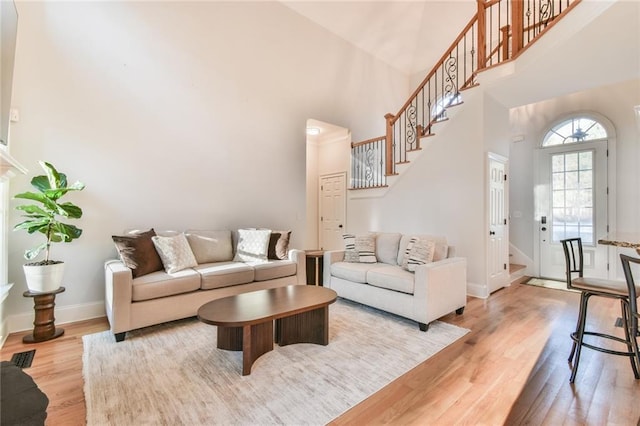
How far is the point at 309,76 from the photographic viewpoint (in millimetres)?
5309

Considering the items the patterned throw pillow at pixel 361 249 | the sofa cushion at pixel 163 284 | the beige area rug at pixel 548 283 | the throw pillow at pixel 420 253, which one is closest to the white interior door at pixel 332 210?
the patterned throw pillow at pixel 361 249

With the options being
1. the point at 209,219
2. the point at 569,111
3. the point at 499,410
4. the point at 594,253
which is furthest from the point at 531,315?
the point at 209,219

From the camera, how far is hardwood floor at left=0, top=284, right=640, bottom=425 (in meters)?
1.69

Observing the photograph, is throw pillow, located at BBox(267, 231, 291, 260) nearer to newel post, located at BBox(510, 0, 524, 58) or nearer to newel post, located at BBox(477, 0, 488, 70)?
newel post, located at BBox(477, 0, 488, 70)

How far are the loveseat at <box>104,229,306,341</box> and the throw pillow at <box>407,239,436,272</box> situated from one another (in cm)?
149

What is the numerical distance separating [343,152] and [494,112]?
2.89m

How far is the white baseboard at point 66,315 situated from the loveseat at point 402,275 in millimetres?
2702

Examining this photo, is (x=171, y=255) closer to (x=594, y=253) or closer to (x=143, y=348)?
(x=143, y=348)

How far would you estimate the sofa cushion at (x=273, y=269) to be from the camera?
3.62m

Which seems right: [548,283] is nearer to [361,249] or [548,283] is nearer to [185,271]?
[361,249]

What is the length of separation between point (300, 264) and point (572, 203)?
476cm

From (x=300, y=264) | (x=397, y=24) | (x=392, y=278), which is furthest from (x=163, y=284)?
(x=397, y=24)

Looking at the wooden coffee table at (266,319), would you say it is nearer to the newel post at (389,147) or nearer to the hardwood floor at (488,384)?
the hardwood floor at (488,384)

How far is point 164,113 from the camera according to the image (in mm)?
3799
